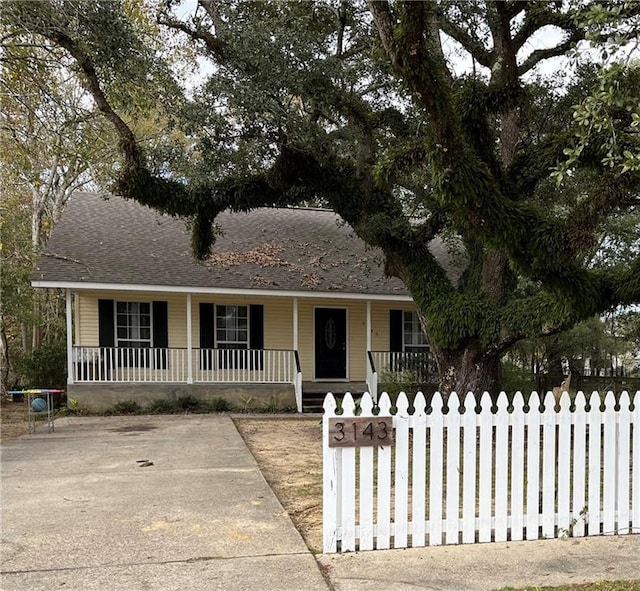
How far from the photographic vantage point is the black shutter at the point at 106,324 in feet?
46.7

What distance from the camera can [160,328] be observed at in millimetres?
14781

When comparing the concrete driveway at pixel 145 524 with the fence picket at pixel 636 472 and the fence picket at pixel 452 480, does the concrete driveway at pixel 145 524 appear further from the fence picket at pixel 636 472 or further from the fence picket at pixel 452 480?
the fence picket at pixel 636 472

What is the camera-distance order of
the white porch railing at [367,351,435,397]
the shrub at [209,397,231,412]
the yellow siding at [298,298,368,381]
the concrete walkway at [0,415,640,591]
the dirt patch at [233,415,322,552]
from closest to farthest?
1. the concrete walkway at [0,415,640,591]
2. the dirt patch at [233,415,322,552]
3. the shrub at [209,397,231,412]
4. the white porch railing at [367,351,435,397]
5. the yellow siding at [298,298,368,381]

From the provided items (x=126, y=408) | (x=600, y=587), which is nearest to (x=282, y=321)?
(x=126, y=408)

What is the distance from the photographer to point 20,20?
7.47 metres

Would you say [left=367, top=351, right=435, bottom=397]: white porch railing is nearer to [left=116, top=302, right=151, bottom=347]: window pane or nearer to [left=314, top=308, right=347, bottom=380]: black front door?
[left=314, top=308, right=347, bottom=380]: black front door

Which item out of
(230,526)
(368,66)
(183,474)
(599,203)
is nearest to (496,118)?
(368,66)

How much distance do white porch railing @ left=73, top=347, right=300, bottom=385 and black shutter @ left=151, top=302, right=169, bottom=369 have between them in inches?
2.0

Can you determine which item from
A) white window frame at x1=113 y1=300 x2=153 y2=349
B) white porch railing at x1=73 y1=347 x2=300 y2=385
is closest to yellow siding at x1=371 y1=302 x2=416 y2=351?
white porch railing at x1=73 y1=347 x2=300 y2=385

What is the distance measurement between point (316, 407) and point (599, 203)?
31.3 feet

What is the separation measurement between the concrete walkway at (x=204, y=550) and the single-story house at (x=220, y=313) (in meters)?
7.36

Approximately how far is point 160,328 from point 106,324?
1.32m

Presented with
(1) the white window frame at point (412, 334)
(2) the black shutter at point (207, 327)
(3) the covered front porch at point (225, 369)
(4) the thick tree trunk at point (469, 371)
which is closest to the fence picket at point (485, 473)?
(4) the thick tree trunk at point (469, 371)

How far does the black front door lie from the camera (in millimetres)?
16172
